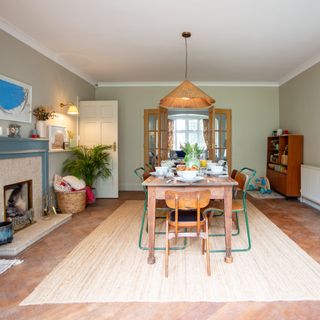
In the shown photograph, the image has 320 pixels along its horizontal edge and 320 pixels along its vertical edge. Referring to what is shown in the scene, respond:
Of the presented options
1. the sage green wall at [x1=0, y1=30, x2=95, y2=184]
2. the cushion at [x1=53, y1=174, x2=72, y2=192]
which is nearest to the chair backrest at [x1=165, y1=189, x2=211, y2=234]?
the sage green wall at [x1=0, y1=30, x2=95, y2=184]

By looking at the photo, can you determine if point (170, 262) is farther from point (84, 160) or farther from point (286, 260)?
point (84, 160)

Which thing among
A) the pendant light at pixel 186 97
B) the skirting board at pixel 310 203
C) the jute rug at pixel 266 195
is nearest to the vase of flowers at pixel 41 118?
the pendant light at pixel 186 97

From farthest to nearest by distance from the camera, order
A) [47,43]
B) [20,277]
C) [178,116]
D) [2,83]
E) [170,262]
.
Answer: [178,116], [47,43], [2,83], [170,262], [20,277]

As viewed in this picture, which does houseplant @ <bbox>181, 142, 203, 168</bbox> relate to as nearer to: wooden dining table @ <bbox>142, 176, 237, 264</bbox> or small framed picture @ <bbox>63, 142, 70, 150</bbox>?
wooden dining table @ <bbox>142, 176, 237, 264</bbox>

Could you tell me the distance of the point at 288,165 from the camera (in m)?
5.36

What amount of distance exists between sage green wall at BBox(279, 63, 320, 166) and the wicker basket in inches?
169

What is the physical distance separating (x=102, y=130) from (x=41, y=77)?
185 centimetres

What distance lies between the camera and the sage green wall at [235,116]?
6.62m

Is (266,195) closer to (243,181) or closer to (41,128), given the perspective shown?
(243,181)

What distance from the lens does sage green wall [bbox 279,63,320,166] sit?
4.79 metres

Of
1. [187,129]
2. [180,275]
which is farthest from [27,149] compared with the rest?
[187,129]

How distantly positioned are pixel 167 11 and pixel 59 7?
1212mm

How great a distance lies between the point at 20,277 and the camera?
7.54 feet

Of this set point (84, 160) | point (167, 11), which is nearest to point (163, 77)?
point (84, 160)
